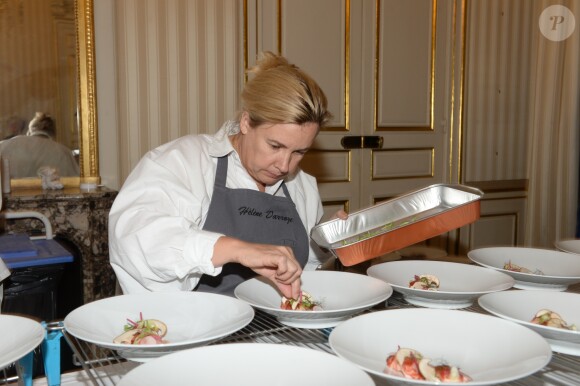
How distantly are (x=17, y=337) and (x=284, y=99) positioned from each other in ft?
2.94

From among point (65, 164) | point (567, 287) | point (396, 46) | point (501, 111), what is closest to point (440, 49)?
point (396, 46)

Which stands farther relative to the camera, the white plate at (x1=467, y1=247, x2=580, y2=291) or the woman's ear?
the woman's ear

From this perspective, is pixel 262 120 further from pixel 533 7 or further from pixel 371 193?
pixel 533 7

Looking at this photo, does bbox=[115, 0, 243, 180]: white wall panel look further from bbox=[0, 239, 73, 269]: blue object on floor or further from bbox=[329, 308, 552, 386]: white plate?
bbox=[329, 308, 552, 386]: white plate

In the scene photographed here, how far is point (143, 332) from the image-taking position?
0.91 metres

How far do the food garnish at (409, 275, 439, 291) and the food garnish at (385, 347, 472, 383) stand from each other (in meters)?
0.41

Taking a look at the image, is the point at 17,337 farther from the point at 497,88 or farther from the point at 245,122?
the point at 497,88

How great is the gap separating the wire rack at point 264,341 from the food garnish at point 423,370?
49 mm

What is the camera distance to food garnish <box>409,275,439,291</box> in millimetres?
1188

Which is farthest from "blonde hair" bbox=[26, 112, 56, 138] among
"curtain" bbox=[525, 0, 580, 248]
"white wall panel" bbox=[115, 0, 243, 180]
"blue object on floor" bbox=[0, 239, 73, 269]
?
"curtain" bbox=[525, 0, 580, 248]

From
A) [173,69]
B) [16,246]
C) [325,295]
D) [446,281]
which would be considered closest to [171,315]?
[325,295]

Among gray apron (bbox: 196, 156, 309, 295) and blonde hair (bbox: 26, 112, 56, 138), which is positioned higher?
blonde hair (bbox: 26, 112, 56, 138)

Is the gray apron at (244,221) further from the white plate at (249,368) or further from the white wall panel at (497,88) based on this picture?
the white wall panel at (497,88)

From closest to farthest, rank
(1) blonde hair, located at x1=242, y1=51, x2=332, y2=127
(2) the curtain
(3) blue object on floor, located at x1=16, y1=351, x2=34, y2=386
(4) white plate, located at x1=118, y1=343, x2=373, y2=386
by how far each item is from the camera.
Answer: (4) white plate, located at x1=118, y1=343, x2=373, y2=386
(3) blue object on floor, located at x1=16, y1=351, x2=34, y2=386
(1) blonde hair, located at x1=242, y1=51, x2=332, y2=127
(2) the curtain
